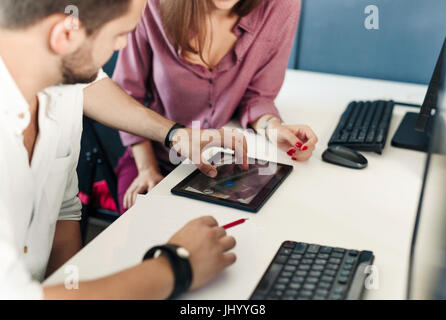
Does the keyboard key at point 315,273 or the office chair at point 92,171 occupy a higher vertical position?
the keyboard key at point 315,273

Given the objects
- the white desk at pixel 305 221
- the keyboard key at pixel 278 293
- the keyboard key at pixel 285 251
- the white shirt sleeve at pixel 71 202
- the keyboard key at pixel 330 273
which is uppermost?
the keyboard key at pixel 330 273

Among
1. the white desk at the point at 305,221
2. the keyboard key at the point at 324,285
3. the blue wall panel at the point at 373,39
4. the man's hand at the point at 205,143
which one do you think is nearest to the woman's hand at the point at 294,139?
the white desk at the point at 305,221

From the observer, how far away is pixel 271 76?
141 centimetres

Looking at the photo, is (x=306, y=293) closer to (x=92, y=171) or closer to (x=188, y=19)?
(x=188, y=19)

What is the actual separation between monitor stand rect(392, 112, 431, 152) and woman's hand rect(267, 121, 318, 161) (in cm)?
24

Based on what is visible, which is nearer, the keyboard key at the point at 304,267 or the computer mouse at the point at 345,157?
the keyboard key at the point at 304,267

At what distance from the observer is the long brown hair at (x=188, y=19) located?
4.14 feet

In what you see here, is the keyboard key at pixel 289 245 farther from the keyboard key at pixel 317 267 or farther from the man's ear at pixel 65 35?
the man's ear at pixel 65 35

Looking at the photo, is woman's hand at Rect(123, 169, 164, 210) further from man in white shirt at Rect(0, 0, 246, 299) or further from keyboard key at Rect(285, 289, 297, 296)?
keyboard key at Rect(285, 289, 297, 296)

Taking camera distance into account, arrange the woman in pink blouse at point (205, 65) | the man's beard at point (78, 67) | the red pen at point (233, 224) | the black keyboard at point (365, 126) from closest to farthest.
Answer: the man's beard at point (78, 67) < the red pen at point (233, 224) < the black keyboard at point (365, 126) < the woman in pink blouse at point (205, 65)

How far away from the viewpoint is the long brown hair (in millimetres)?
1262

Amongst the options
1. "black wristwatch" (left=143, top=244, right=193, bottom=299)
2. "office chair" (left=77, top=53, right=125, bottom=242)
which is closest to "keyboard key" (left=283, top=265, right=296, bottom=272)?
"black wristwatch" (left=143, top=244, right=193, bottom=299)

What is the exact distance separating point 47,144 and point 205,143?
0.37 meters

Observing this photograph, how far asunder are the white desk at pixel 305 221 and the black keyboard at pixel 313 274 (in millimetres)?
26
